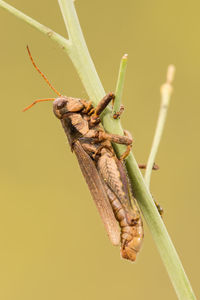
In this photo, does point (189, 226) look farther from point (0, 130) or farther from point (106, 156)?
point (106, 156)

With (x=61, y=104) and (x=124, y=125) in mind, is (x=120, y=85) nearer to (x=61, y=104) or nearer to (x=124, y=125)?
(x=61, y=104)

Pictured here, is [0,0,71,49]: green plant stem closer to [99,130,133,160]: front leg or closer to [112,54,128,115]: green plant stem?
[112,54,128,115]: green plant stem

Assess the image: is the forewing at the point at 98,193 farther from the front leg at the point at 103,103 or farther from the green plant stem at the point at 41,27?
the green plant stem at the point at 41,27

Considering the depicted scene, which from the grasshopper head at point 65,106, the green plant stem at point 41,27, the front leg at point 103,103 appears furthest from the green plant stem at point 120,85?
the grasshopper head at point 65,106

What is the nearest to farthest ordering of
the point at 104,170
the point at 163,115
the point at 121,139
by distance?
the point at 121,139
the point at 163,115
the point at 104,170

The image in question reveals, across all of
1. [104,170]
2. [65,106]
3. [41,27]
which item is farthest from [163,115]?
[41,27]

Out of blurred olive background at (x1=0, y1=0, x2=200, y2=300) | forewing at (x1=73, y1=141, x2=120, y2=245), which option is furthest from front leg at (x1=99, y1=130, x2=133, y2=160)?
blurred olive background at (x1=0, y1=0, x2=200, y2=300)

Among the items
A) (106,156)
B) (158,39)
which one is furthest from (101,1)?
(106,156)
